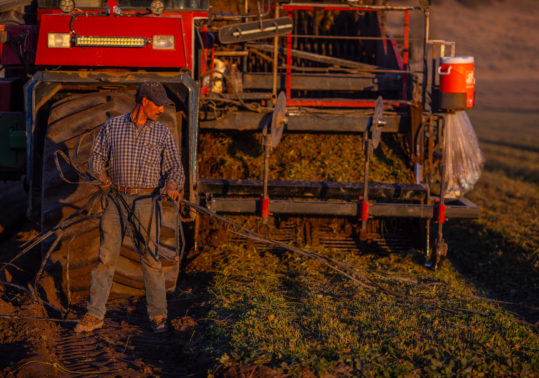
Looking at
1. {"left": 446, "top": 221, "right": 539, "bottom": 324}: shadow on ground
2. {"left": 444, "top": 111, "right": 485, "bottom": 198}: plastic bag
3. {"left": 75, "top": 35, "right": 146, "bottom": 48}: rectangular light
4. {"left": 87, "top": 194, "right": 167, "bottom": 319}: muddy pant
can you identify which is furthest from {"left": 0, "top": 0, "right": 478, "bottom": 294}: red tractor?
{"left": 446, "top": 221, "right": 539, "bottom": 324}: shadow on ground

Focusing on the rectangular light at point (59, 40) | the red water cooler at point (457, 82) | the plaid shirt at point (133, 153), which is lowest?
the plaid shirt at point (133, 153)

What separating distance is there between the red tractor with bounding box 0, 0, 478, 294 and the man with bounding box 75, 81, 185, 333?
0.84ft

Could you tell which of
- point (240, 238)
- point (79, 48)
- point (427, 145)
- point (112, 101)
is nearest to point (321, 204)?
point (240, 238)

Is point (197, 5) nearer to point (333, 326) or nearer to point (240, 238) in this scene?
point (240, 238)

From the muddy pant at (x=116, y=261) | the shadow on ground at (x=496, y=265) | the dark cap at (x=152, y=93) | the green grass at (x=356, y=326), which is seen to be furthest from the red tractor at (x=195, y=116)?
the shadow on ground at (x=496, y=265)

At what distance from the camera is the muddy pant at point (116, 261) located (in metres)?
5.27

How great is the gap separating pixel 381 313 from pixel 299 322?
2.31 feet

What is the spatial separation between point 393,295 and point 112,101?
9.84ft

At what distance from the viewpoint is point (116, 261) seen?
5410 mm

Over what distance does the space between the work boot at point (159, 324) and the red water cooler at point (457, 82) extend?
425 cm

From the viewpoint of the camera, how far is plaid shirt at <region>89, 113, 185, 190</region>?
521 centimetres

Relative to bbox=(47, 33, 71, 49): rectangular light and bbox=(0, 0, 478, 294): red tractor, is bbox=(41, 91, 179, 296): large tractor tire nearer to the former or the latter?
bbox=(0, 0, 478, 294): red tractor

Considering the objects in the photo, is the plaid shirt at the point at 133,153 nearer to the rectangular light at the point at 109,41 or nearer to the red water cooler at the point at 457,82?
the rectangular light at the point at 109,41

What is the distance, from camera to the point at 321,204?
6891 mm
